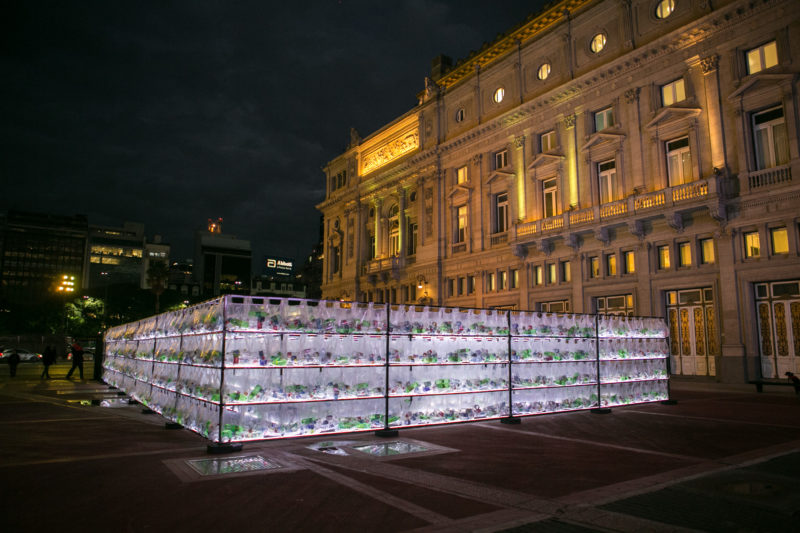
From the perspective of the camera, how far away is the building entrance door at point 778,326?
2172 centimetres

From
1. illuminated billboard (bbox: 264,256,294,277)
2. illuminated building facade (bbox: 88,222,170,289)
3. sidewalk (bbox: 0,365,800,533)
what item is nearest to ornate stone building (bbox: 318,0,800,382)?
sidewalk (bbox: 0,365,800,533)

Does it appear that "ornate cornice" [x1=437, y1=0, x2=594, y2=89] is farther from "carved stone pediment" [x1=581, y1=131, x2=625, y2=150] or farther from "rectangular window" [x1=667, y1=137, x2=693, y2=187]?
"rectangular window" [x1=667, y1=137, x2=693, y2=187]

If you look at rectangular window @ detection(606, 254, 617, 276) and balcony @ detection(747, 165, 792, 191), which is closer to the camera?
balcony @ detection(747, 165, 792, 191)

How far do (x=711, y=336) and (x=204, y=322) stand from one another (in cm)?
2310

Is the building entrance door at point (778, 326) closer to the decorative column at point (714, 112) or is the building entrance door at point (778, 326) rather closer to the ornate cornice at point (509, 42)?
the decorative column at point (714, 112)

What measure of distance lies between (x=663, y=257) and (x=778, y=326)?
6.01 metres

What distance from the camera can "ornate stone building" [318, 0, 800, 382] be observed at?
22797 millimetres

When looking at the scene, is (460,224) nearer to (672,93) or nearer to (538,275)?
(538,275)

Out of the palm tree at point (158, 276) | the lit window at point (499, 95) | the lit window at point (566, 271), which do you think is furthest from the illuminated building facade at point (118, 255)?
the lit window at point (566, 271)

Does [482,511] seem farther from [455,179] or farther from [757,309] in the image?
[455,179]

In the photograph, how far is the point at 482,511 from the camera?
618 cm

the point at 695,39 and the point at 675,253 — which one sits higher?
the point at 695,39

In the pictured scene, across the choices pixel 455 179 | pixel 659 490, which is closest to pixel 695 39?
pixel 455 179

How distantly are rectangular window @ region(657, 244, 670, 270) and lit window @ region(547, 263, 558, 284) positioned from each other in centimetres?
637
